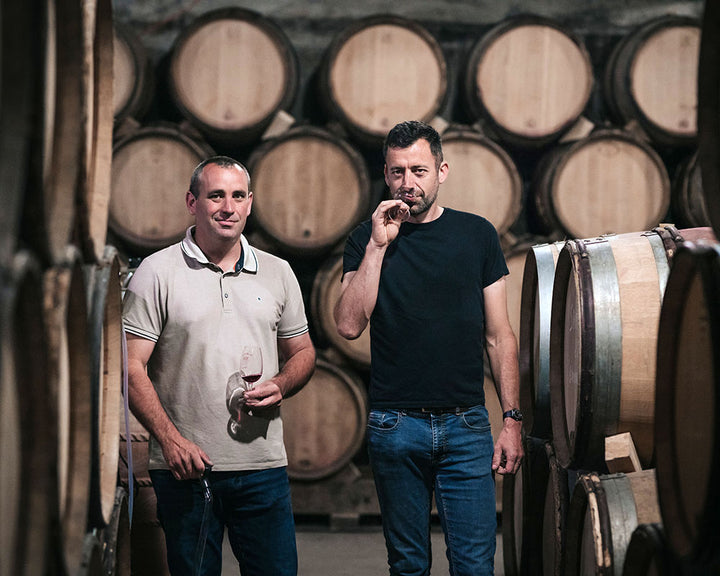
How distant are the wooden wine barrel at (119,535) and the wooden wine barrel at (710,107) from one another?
1657 mm

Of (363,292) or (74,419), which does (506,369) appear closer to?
(363,292)

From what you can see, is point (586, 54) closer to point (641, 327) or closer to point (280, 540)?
point (641, 327)

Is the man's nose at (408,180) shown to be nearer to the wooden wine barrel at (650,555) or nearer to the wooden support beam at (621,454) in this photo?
the wooden support beam at (621,454)

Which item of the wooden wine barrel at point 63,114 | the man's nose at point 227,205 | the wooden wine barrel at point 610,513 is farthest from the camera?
the man's nose at point 227,205

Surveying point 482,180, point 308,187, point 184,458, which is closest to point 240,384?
point 184,458

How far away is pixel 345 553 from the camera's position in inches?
193

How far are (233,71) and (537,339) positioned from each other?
2408 mm

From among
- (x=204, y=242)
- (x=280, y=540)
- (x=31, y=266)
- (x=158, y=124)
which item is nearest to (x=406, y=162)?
(x=204, y=242)

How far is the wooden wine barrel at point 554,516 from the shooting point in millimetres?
3111

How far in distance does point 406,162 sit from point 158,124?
251cm

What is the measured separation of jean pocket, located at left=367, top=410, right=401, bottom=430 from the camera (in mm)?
2961

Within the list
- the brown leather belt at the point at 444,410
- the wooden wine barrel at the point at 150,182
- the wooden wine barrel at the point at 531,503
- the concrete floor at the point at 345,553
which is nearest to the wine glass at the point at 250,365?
Answer: the brown leather belt at the point at 444,410

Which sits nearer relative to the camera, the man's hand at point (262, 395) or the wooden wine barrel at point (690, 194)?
the man's hand at point (262, 395)

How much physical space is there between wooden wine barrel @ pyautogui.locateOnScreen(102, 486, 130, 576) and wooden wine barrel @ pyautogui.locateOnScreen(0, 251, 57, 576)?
0.94 meters
